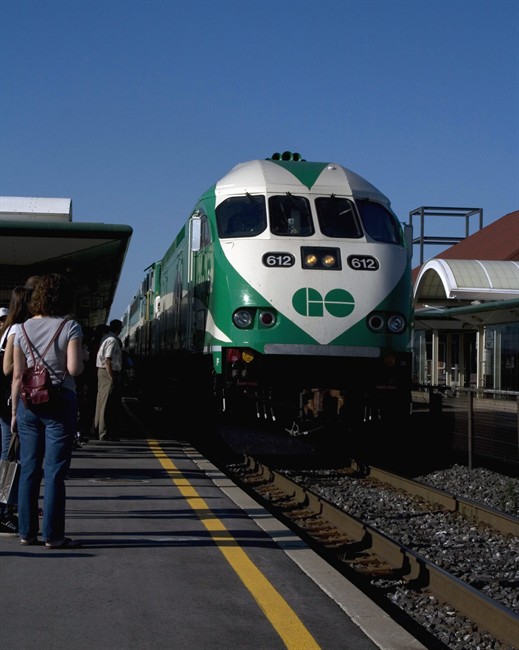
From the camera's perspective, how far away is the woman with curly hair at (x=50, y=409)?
21.2 ft

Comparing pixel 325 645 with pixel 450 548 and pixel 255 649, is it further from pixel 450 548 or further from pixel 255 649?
pixel 450 548

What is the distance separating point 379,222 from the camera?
41.7 feet

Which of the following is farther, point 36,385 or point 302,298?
point 302,298

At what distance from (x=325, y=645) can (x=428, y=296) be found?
30.2 m

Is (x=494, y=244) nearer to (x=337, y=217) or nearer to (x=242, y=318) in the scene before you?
(x=337, y=217)

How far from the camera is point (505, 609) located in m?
5.80

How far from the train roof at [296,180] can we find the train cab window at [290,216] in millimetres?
178

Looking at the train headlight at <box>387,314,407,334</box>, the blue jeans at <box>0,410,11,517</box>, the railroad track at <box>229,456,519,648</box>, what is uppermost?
the train headlight at <box>387,314,407,334</box>

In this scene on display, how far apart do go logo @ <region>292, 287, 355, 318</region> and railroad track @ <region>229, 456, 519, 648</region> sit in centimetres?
205

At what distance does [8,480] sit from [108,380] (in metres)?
7.55

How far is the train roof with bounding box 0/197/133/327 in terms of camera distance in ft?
40.1

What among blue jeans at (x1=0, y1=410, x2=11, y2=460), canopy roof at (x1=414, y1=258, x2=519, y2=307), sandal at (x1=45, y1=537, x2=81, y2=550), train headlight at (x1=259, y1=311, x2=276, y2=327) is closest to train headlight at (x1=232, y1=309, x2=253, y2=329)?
train headlight at (x1=259, y1=311, x2=276, y2=327)

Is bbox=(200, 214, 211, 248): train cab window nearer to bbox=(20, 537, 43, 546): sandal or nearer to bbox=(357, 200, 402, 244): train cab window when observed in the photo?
bbox=(357, 200, 402, 244): train cab window

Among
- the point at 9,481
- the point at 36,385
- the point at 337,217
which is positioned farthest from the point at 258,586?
the point at 337,217
